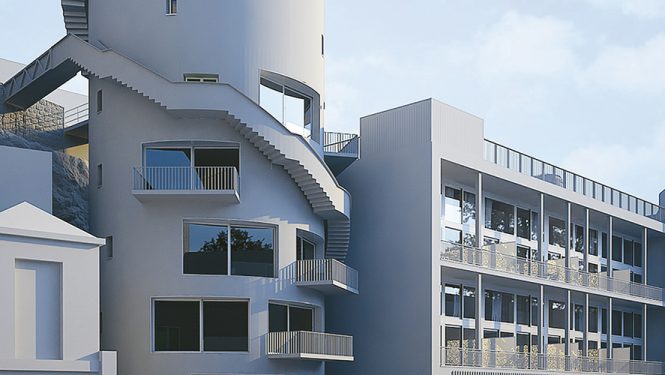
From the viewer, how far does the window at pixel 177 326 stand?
35.5 m

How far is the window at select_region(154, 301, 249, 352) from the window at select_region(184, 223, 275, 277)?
1.21 meters

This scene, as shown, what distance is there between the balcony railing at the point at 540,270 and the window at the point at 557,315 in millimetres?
2308

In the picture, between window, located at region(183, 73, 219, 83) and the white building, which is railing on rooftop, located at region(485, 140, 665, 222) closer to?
window, located at region(183, 73, 219, 83)

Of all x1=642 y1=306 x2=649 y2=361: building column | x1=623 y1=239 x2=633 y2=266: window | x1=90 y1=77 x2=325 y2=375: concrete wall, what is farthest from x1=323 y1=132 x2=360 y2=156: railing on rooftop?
x1=623 y1=239 x2=633 y2=266: window

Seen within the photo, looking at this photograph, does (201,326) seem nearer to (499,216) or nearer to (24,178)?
(24,178)

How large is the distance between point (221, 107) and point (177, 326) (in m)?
7.66

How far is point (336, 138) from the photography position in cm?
4597

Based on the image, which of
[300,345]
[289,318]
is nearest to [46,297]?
[300,345]

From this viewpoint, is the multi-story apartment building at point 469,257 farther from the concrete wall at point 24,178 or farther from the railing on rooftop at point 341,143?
the concrete wall at point 24,178

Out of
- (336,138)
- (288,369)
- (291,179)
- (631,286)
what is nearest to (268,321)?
(288,369)

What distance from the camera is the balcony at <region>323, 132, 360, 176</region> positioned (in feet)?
147

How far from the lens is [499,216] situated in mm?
49844

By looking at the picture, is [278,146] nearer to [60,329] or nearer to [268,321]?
[268,321]

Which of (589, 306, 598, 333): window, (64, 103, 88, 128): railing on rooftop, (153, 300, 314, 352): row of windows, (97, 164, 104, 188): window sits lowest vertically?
(589, 306, 598, 333): window
